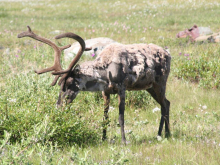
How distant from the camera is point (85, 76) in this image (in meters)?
5.53

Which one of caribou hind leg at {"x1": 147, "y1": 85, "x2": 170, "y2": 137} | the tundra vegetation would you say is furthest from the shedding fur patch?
the tundra vegetation

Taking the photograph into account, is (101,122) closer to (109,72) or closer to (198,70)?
(109,72)

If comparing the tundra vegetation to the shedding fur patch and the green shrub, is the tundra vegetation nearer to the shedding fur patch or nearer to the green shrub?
the green shrub

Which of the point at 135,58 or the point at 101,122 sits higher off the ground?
the point at 135,58

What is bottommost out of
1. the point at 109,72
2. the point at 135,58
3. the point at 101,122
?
the point at 101,122

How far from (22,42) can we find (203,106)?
44.8ft

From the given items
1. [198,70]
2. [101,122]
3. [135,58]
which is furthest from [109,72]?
[198,70]

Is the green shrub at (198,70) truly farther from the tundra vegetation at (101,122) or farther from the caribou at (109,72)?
the caribou at (109,72)

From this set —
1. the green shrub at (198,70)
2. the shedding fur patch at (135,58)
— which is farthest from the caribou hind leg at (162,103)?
the green shrub at (198,70)

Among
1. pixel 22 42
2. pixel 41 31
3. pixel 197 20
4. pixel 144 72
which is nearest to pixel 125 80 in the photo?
pixel 144 72

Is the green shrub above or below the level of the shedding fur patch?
below

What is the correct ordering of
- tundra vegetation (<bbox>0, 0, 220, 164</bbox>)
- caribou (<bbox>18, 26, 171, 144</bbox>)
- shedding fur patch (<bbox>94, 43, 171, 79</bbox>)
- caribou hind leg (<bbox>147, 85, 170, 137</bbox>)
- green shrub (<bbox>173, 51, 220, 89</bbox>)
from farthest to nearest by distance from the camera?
green shrub (<bbox>173, 51, 220, 89</bbox>)
caribou hind leg (<bbox>147, 85, 170, 137</bbox>)
shedding fur patch (<bbox>94, 43, 171, 79</bbox>)
caribou (<bbox>18, 26, 171, 144</bbox>)
tundra vegetation (<bbox>0, 0, 220, 164</bbox>)

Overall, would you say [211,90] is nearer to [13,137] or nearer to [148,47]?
[148,47]

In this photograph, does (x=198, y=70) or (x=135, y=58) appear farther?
(x=198, y=70)
